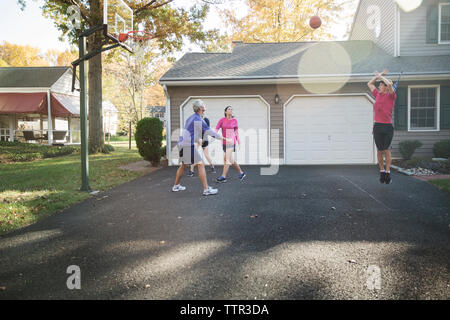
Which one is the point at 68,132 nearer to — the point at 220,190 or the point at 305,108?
the point at 305,108

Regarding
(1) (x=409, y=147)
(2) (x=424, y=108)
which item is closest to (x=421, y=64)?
(2) (x=424, y=108)

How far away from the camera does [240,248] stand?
3.63 meters

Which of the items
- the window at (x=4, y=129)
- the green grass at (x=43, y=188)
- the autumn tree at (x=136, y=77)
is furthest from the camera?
the autumn tree at (x=136, y=77)

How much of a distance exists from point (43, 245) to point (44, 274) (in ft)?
3.07

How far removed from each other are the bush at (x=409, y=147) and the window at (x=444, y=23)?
4924mm

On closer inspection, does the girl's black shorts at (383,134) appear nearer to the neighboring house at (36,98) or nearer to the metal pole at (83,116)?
the metal pole at (83,116)

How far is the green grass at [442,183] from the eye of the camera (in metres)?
6.87

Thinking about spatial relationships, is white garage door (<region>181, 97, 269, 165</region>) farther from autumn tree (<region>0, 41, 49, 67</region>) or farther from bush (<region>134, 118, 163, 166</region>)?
autumn tree (<region>0, 41, 49, 67</region>)

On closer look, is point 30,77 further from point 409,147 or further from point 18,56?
point 18,56

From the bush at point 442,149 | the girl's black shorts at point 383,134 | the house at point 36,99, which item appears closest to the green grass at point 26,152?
the house at point 36,99

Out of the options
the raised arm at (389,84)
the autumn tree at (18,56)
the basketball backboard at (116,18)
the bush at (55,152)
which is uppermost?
the autumn tree at (18,56)

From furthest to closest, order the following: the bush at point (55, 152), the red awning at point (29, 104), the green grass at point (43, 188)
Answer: the red awning at point (29, 104) → the bush at point (55, 152) → the green grass at point (43, 188)

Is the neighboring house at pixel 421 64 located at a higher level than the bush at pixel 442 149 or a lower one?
higher

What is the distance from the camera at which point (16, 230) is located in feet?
15.0
